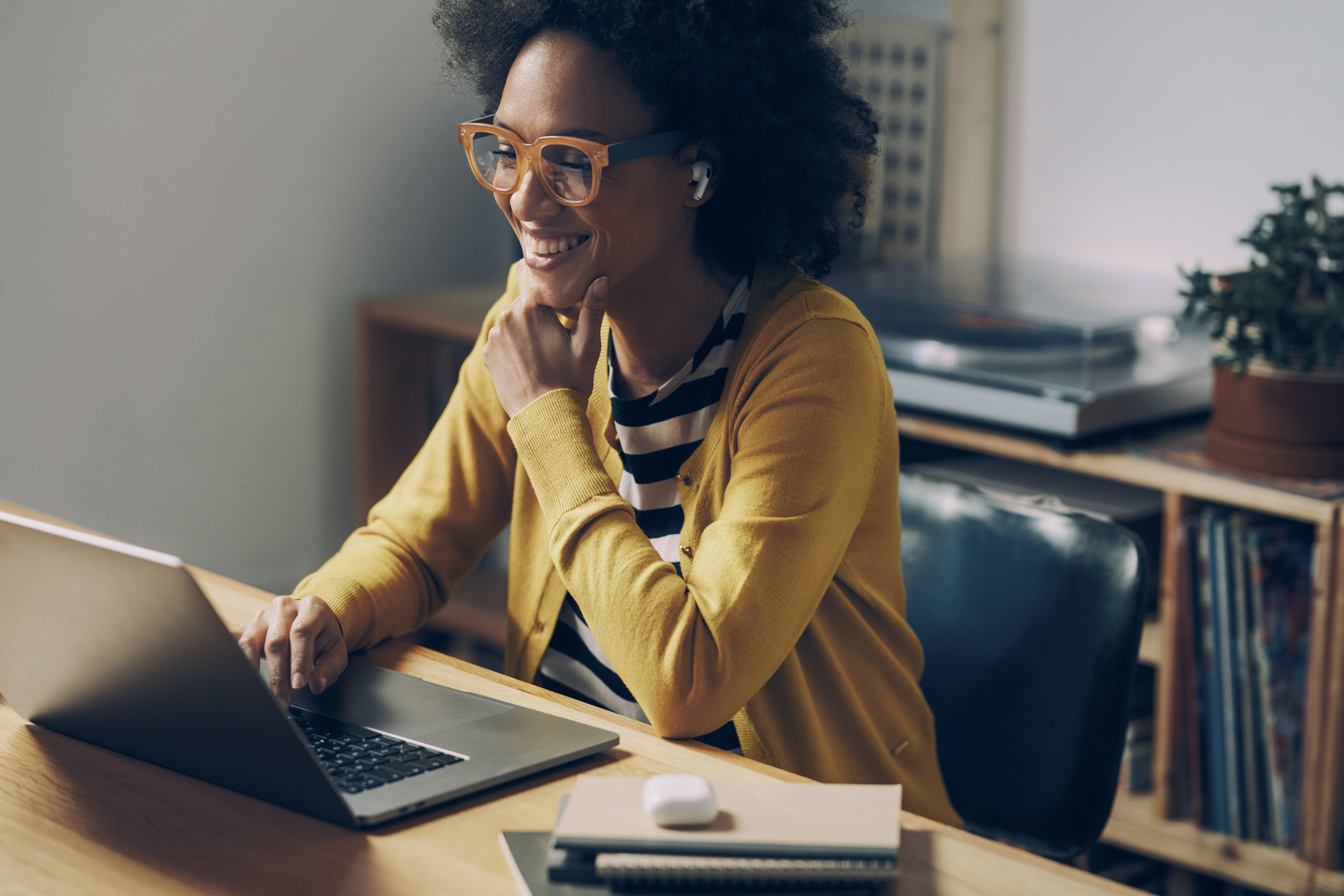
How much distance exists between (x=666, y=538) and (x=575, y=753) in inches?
13.0

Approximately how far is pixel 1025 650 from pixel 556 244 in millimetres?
554

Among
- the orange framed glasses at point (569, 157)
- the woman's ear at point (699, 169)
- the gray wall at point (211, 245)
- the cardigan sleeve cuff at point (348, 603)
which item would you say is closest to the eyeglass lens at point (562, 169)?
the orange framed glasses at point (569, 157)

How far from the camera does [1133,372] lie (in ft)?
6.18

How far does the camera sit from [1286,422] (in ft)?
5.39

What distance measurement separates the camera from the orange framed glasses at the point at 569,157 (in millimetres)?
1076

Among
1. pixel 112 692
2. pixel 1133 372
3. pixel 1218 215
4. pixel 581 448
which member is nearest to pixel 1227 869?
pixel 1133 372

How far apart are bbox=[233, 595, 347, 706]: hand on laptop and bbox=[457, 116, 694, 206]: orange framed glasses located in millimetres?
391

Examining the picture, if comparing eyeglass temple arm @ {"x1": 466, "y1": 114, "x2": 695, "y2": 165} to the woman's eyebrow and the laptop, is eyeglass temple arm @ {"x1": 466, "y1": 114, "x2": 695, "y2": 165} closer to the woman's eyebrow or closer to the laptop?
the woman's eyebrow

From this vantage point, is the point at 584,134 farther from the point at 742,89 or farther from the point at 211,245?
the point at 211,245

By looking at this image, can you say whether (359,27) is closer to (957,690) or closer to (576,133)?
(576,133)

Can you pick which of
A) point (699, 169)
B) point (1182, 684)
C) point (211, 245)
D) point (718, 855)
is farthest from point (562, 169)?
point (211, 245)

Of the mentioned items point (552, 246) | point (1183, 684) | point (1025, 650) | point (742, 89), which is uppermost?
point (742, 89)

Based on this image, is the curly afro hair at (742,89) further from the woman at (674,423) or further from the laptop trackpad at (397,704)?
the laptop trackpad at (397,704)

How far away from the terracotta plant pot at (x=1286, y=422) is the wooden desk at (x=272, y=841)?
3.42 ft
